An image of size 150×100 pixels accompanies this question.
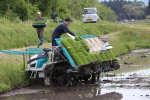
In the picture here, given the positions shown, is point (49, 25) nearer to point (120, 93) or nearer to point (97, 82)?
point (97, 82)

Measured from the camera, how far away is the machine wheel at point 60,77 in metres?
14.8

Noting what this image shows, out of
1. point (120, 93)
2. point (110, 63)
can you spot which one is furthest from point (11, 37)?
point (120, 93)

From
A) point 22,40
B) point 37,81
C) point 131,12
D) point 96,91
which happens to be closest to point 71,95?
point 96,91

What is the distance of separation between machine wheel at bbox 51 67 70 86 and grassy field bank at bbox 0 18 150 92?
121 cm

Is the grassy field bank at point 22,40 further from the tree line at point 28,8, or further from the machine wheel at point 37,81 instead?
the tree line at point 28,8

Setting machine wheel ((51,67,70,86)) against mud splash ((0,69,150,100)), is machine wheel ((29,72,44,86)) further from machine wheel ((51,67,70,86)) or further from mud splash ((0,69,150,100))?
machine wheel ((51,67,70,86))

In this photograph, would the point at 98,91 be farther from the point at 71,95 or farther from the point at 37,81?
the point at 37,81

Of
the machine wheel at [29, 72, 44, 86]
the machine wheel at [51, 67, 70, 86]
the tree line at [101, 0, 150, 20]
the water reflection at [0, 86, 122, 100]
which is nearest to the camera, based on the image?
the water reflection at [0, 86, 122, 100]

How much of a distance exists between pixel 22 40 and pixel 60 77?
8.64 meters

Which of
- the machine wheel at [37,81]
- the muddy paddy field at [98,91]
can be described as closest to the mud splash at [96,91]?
the muddy paddy field at [98,91]

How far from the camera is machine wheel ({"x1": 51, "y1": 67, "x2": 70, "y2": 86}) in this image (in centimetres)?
1475

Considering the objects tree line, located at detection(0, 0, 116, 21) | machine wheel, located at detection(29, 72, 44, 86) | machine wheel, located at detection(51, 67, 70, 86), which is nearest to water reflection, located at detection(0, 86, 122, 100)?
machine wheel, located at detection(51, 67, 70, 86)

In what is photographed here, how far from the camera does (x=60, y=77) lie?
1492 centimetres

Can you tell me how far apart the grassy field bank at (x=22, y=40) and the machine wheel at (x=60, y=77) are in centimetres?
121
